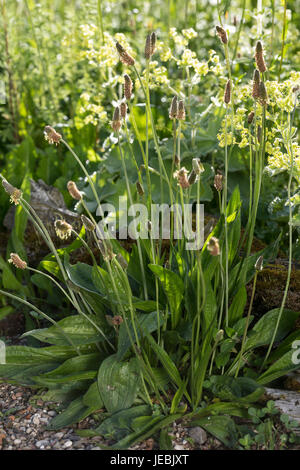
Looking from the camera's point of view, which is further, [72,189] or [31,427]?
[31,427]

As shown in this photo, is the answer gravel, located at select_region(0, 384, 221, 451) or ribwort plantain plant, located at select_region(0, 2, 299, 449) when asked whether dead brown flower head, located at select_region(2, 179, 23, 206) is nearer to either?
ribwort plantain plant, located at select_region(0, 2, 299, 449)

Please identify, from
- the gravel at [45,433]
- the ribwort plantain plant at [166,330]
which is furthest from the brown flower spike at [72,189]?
the gravel at [45,433]

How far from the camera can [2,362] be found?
1877 millimetres

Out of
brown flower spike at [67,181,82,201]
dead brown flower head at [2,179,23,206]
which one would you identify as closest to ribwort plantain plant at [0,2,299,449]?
dead brown flower head at [2,179,23,206]

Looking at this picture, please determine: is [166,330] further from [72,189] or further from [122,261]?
[72,189]

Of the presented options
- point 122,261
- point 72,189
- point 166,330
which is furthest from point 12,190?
point 166,330

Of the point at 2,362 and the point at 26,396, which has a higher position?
the point at 2,362

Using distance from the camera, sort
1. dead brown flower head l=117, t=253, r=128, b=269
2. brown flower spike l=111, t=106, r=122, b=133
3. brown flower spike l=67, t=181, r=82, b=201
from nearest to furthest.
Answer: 1. brown flower spike l=67, t=181, r=82, b=201
2. brown flower spike l=111, t=106, r=122, b=133
3. dead brown flower head l=117, t=253, r=128, b=269

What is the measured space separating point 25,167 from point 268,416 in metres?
1.78

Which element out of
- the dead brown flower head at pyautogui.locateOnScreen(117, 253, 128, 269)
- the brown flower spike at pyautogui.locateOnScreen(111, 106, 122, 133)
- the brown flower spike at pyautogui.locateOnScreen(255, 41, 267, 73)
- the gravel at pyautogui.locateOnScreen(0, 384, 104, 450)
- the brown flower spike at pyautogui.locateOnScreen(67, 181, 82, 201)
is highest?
the brown flower spike at pyautogui.locateOnScreen(255, 41, 267, 73)

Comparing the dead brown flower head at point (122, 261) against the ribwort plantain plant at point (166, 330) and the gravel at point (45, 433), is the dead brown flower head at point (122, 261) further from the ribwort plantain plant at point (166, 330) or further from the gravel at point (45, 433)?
the gravel at point (45, 433)

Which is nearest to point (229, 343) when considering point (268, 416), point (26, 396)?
point (268, 416)

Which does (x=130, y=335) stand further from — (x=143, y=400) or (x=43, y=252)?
(x=43, y=252)
